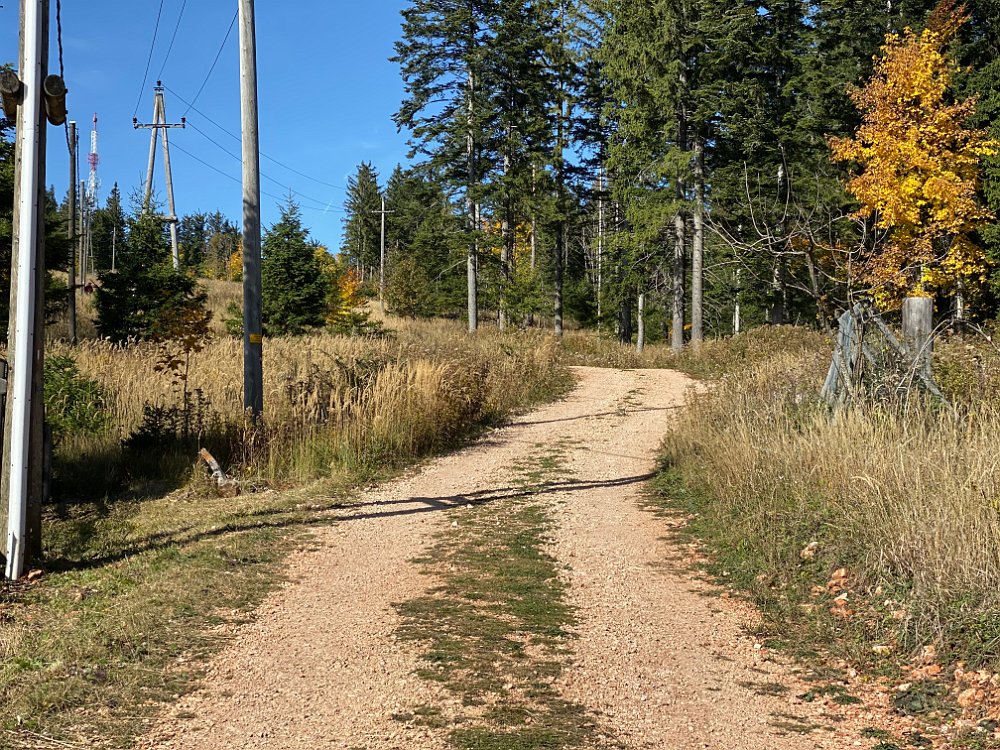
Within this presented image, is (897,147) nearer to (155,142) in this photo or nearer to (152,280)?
(152,280)

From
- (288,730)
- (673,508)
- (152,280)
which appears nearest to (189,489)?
(673,508)

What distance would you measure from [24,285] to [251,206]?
4808 mm

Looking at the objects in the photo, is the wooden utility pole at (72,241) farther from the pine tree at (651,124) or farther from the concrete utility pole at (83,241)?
the pine tree at (651,124)

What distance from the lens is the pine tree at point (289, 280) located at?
28062 mm

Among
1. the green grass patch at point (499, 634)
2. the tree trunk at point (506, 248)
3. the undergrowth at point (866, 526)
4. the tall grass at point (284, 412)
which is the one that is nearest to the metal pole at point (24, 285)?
the green grass patch at point (499, 634)

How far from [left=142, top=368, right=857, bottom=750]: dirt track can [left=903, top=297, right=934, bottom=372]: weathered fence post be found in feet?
9.95

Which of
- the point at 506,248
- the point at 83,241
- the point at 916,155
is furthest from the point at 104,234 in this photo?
the point at 916,155

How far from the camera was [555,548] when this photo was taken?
22.9 ft

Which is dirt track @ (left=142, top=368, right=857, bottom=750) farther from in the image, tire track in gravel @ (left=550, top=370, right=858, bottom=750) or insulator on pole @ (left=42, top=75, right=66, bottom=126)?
insulator on pole @ (left=42, top=75, right=66, bottom=126)

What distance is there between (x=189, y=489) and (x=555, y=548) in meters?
4.29

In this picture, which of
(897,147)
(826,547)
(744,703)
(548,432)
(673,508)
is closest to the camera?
(744,703)

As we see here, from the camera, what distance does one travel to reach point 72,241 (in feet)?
65.6

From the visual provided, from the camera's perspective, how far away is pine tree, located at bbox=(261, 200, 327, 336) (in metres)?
28.1

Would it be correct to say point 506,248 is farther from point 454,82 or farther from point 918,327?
point 918,327
